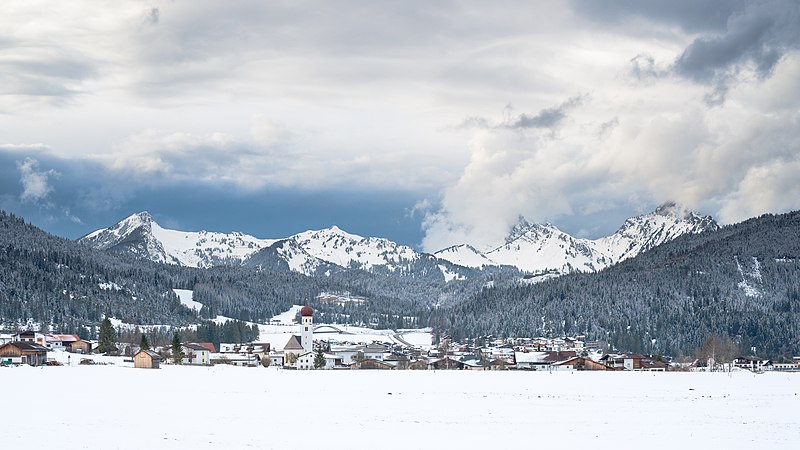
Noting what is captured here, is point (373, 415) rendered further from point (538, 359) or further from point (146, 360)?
point (538, 359)

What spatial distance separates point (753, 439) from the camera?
50.4 metres

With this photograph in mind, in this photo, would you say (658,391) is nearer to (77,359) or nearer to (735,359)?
(77,359)

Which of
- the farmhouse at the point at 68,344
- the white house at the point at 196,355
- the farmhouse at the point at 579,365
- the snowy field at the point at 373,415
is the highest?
the farmhouse at the point at 68,344

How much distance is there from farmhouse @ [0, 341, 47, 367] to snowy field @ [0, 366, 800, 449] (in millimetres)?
40959

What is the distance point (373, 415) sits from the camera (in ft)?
198

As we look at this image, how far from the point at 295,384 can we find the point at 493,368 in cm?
7612

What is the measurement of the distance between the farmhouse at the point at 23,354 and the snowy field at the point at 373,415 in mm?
40959

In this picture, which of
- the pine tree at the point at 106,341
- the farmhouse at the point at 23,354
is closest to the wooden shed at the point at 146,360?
the farmhouse at the point at 23,354

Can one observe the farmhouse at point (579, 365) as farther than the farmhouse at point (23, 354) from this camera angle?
Yes

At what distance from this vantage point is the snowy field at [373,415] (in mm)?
47250

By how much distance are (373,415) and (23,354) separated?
91.8 metres

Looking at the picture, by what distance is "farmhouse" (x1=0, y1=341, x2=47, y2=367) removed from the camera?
13250cm

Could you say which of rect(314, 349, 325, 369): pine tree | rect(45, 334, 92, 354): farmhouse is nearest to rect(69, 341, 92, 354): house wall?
rect(45, 334, 92, 354): farmhouse

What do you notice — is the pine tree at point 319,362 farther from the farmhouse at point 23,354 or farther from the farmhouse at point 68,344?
the farmhouse at point 23,354
